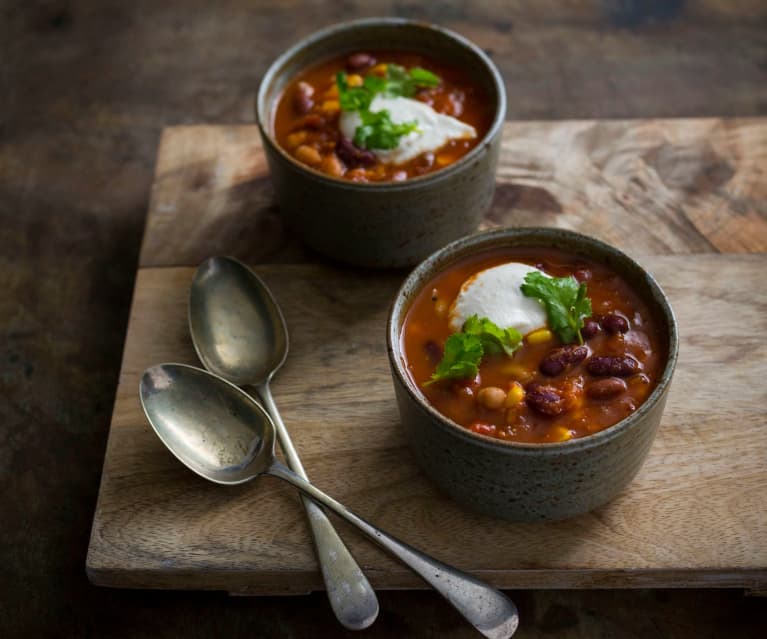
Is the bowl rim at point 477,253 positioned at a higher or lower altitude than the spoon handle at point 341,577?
higher

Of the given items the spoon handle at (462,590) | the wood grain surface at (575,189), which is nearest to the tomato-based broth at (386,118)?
the wood grain surface at (575,189)

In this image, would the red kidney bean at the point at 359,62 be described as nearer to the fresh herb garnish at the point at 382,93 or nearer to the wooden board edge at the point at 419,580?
the fresh herb garnish at the point at 382,93

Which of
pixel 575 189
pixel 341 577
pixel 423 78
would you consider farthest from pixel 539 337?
pixel 423 78

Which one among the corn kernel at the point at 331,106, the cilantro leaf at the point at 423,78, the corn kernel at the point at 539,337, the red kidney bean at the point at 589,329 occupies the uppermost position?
the cilantro leaf at the point at 423,78

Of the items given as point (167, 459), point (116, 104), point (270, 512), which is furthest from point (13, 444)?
point (116, 104)

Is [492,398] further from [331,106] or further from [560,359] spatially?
[331,106]

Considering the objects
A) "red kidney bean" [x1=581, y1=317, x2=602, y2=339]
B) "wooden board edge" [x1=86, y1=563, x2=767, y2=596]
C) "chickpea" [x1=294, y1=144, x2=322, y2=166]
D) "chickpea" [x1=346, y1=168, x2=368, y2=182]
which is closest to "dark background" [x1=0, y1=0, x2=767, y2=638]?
"wooden board edge" [x1=86, y1=563, x2=767, y2=596]
